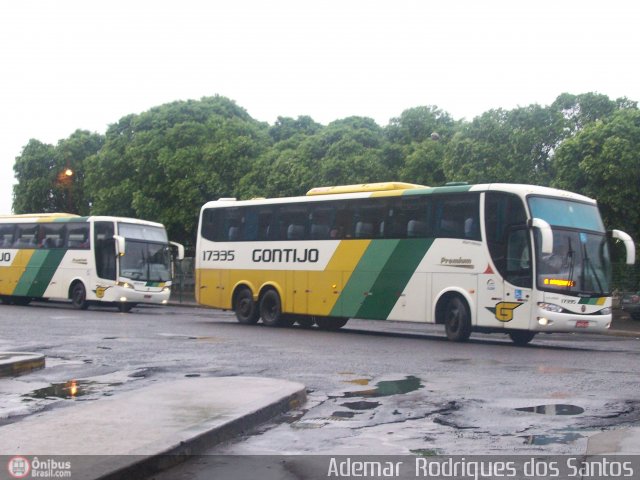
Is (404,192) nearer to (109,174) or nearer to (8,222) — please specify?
(8,222)

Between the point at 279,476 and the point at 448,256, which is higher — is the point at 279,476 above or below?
below

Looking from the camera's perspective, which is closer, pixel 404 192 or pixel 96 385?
pixel 96 385

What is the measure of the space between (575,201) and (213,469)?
50.1 ft

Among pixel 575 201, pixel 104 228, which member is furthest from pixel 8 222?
pixel 575 201

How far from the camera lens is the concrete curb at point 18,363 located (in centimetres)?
1237

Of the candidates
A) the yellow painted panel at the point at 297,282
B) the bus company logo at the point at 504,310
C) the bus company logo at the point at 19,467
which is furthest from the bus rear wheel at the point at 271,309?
the bus company logo at the point at 19,467

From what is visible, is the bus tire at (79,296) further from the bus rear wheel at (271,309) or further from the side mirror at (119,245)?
the bus rear wheel at (271,309)

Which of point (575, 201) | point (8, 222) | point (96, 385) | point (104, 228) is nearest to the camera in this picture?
point (96, 385)

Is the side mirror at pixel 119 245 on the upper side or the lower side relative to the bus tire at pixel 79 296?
upper

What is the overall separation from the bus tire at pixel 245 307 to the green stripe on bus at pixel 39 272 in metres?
11.4

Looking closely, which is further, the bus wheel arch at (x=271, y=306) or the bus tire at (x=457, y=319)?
the bus wheel arch at (x=271, y=306)

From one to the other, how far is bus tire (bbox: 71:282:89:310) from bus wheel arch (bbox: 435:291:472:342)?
689 inches

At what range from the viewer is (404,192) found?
2248 cm

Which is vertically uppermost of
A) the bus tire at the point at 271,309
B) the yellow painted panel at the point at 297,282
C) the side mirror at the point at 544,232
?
the side mirror at the point at 544,232
